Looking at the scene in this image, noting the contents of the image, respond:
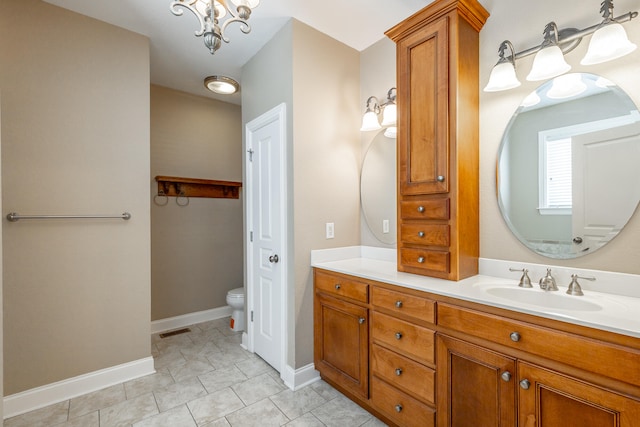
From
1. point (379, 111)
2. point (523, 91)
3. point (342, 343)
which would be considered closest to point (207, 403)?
point (342, 343)

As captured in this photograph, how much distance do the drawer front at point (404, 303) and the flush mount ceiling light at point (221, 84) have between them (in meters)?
2.60

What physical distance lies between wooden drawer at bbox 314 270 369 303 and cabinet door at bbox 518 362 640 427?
34.3 inches

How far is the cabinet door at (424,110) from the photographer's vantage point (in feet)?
5.43

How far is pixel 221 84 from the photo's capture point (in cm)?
310

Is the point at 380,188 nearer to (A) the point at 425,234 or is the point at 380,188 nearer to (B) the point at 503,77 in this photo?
(A) the point at 425,234

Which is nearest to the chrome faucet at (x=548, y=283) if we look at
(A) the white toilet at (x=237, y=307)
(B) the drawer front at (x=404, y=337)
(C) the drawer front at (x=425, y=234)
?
(C) the drawer front at (x=425, y=234)

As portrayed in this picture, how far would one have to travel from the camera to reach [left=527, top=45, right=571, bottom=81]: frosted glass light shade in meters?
1.41

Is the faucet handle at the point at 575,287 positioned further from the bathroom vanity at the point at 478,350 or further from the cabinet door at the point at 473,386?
the cabinet door at the point at 473,386

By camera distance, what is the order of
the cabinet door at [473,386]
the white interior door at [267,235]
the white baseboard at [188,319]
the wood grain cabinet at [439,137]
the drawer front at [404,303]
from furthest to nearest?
the white baseboard at [188,319] → the white interior door at [267,235] → the wood grain cabinet at [439,137] → the drawer front at [404,303] → the cabinet door at [473,386]

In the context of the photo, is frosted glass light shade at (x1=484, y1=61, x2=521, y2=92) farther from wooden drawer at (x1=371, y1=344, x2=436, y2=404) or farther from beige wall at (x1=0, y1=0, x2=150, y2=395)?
beige wall at (x1=0, y1=0, x2=150, y2=395)

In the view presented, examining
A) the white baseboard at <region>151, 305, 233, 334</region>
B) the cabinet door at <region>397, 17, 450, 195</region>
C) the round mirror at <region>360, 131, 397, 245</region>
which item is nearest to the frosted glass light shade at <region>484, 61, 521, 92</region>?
the cabinet door at <region>397, 17, 450, 195</region>

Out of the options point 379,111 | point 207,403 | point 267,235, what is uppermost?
point 379,111

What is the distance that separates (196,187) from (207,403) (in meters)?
2.30

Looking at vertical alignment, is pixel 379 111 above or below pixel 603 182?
above
